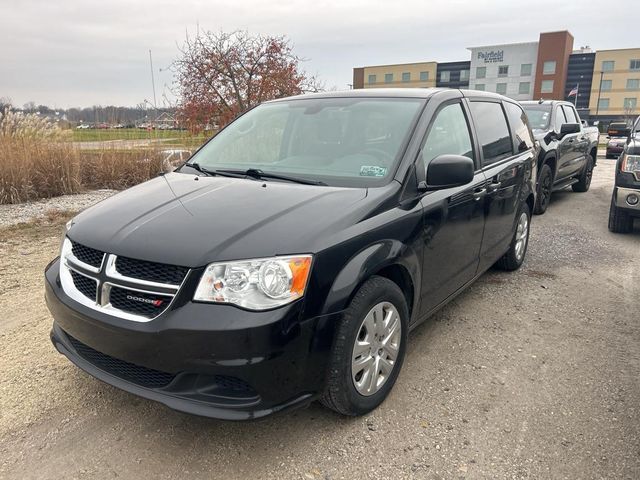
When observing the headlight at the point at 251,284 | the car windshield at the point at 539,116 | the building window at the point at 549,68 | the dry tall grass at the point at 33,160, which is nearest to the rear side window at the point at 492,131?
the headlight at the point at 251,284

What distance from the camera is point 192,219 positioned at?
2.45 meters

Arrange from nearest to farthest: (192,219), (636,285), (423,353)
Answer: (192,219)
(423,353)
(636,285)

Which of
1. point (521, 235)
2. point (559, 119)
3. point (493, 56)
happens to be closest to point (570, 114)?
point (559, 119)

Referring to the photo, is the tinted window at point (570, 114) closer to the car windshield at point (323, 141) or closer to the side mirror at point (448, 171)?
the car windshield at point (323, 141)

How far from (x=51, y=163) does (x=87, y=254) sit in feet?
22.1

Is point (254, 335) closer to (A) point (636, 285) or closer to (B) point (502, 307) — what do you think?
(B) point (502, 307)

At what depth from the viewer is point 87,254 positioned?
8.10 ft

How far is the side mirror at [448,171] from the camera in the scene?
2811mm

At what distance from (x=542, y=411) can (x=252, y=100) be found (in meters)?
10.4

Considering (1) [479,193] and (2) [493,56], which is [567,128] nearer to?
(1) [479,193]

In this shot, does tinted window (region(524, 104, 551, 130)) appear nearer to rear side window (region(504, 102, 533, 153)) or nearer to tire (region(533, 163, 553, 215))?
tire (region(533, 163, 553, 215))

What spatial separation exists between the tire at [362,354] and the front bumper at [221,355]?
0.08m

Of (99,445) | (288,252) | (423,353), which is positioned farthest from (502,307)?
(99,445)

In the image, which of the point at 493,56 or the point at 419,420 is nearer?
the point at 419,420
